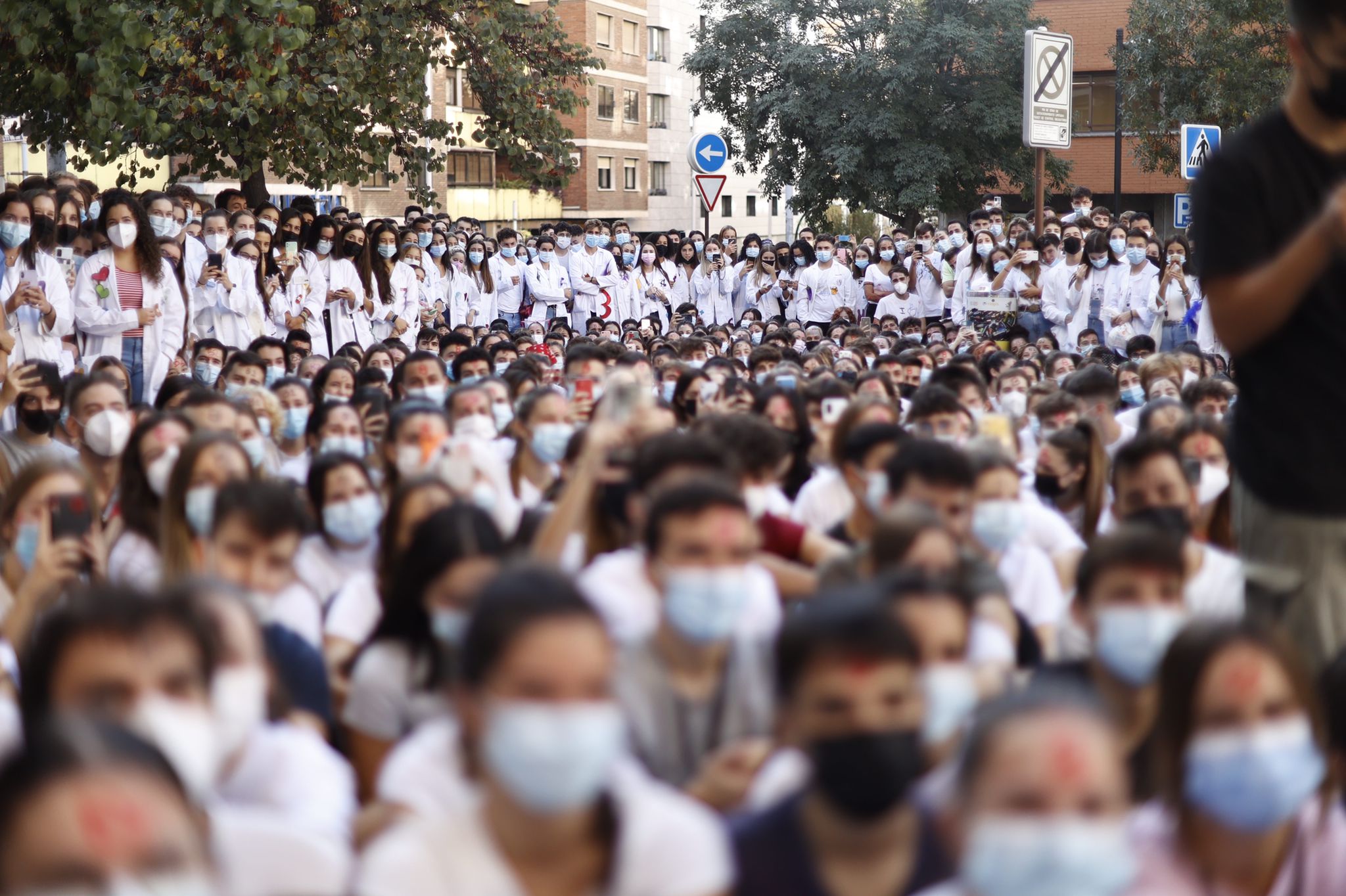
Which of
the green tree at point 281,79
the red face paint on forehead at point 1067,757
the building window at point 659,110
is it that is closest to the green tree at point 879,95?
the green tree at point 281,79

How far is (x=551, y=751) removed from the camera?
260cm

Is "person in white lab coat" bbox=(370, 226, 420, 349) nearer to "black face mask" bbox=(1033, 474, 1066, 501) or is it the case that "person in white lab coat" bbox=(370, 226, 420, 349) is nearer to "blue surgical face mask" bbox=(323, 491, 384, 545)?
"black face mask" bbox=(1033, 474, 1066, 501)

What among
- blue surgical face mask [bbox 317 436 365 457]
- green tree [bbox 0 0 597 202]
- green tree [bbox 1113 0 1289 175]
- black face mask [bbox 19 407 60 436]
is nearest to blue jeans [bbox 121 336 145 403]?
green tree [bbox 0 0 597 202]

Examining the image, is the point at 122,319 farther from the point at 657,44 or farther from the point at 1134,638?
the point at 657,44

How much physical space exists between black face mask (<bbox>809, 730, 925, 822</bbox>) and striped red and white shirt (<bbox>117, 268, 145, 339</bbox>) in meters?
9.17

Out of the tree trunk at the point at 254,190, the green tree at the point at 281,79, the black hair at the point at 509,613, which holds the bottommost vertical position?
the black hair at the point at 509,613

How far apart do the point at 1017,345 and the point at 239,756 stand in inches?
433

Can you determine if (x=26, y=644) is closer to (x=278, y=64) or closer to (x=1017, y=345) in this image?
(x=1017, y=345)

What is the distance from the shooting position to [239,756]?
3371mm

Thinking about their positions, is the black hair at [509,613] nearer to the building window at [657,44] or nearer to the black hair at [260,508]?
the black hair at [260,508]

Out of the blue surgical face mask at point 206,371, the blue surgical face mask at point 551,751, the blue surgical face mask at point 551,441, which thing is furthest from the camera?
the blue surgical face mask at point 206,371

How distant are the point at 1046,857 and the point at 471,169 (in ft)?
140

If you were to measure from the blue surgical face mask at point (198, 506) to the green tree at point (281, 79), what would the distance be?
27.9 ft

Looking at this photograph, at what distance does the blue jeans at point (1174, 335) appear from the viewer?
578 inches
